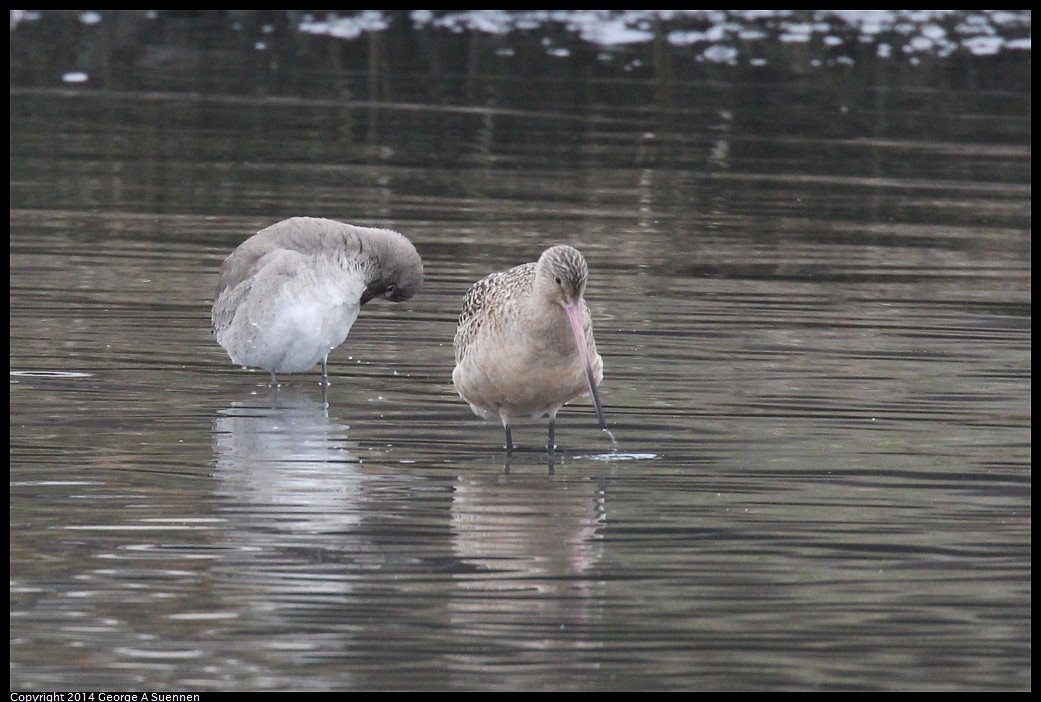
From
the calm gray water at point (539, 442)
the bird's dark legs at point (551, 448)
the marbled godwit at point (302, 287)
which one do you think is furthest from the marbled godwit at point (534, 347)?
the marbled godwit at point (302, 287)

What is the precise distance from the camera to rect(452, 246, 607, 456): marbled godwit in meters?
8.29

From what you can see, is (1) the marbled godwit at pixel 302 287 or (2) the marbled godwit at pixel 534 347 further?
(1) the marbled godwit at pixel 302 287

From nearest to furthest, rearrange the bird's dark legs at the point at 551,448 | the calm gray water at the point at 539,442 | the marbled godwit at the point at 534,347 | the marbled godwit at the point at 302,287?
the calm gray water at the point at 539,442, the marbled godwit at the point at 534,347, the bird's dark legs at the point at 551,448, the marbled godwit at the point at 302,287

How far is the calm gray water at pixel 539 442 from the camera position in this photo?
20.8ft

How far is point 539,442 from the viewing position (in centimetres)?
918

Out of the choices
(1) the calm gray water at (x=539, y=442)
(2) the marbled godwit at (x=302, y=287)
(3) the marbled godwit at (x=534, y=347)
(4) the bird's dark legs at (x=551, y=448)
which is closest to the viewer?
(1) the calm gray water at (x=539, y=442)

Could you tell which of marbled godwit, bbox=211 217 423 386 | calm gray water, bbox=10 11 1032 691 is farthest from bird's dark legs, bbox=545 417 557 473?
marbled godwit, bbox=211 217 423 386

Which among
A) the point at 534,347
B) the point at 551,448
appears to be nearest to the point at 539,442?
the point at 551,448

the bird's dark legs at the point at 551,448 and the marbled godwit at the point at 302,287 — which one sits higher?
the marbled godwit at the point at 302,287

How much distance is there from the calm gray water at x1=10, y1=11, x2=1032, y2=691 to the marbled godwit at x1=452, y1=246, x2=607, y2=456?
0.29 m

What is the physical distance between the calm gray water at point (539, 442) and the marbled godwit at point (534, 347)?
29 centimetres

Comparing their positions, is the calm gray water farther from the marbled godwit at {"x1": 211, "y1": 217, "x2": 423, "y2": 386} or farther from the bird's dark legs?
the marbled godwit at {"x1": 211, "y1": 217, "x2": 423, "y2": 386}

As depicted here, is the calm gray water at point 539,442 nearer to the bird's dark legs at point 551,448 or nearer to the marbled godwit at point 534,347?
the bird's dark legs at point 551,448
